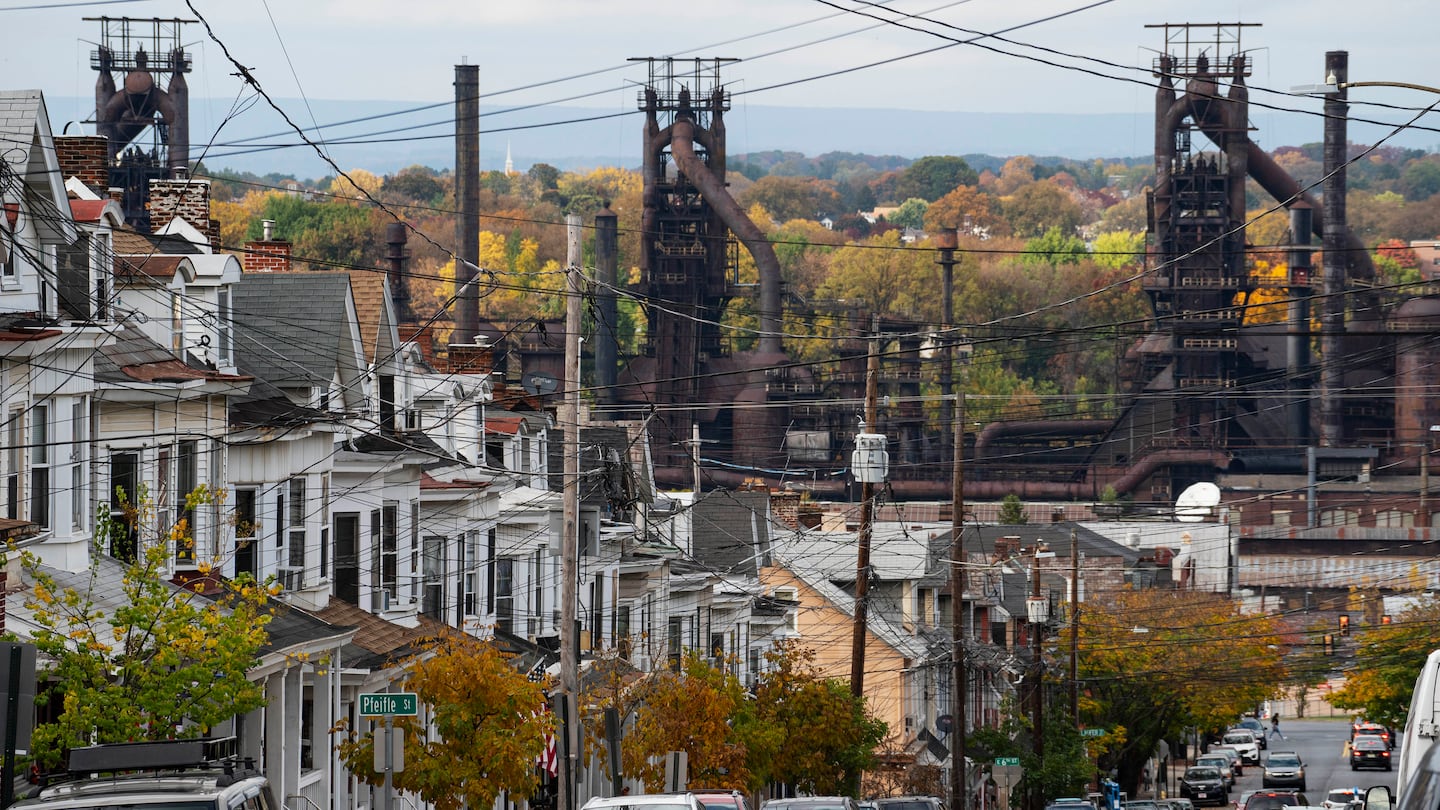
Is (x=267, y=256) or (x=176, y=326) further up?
(x=267, y=256)

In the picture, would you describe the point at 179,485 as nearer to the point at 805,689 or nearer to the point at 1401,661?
the point at 805,689

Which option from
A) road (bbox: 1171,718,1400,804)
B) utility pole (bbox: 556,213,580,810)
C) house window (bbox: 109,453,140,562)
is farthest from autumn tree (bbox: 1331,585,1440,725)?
house window (bbox: 109,453,140,562)

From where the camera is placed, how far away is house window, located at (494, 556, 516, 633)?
1684 inches

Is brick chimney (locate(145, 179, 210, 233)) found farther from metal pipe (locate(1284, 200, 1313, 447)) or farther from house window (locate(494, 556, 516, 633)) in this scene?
metal pipe (locate(1284, 200, 1313, 447))

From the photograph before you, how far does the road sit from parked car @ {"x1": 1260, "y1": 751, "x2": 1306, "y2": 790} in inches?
33.7

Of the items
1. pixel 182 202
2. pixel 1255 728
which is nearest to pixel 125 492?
pixel 182 202

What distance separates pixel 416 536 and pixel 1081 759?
3170 cm

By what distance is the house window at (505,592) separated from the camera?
4278 centimetres

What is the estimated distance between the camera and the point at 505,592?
1702 inches

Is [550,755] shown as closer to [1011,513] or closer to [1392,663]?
[1392,663]

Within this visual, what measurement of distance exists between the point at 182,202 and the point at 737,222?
283 feet

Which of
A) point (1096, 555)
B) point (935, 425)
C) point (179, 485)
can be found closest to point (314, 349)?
point (179, 485)

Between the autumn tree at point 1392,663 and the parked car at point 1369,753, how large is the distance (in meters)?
4.69

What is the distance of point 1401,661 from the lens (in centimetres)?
7312
